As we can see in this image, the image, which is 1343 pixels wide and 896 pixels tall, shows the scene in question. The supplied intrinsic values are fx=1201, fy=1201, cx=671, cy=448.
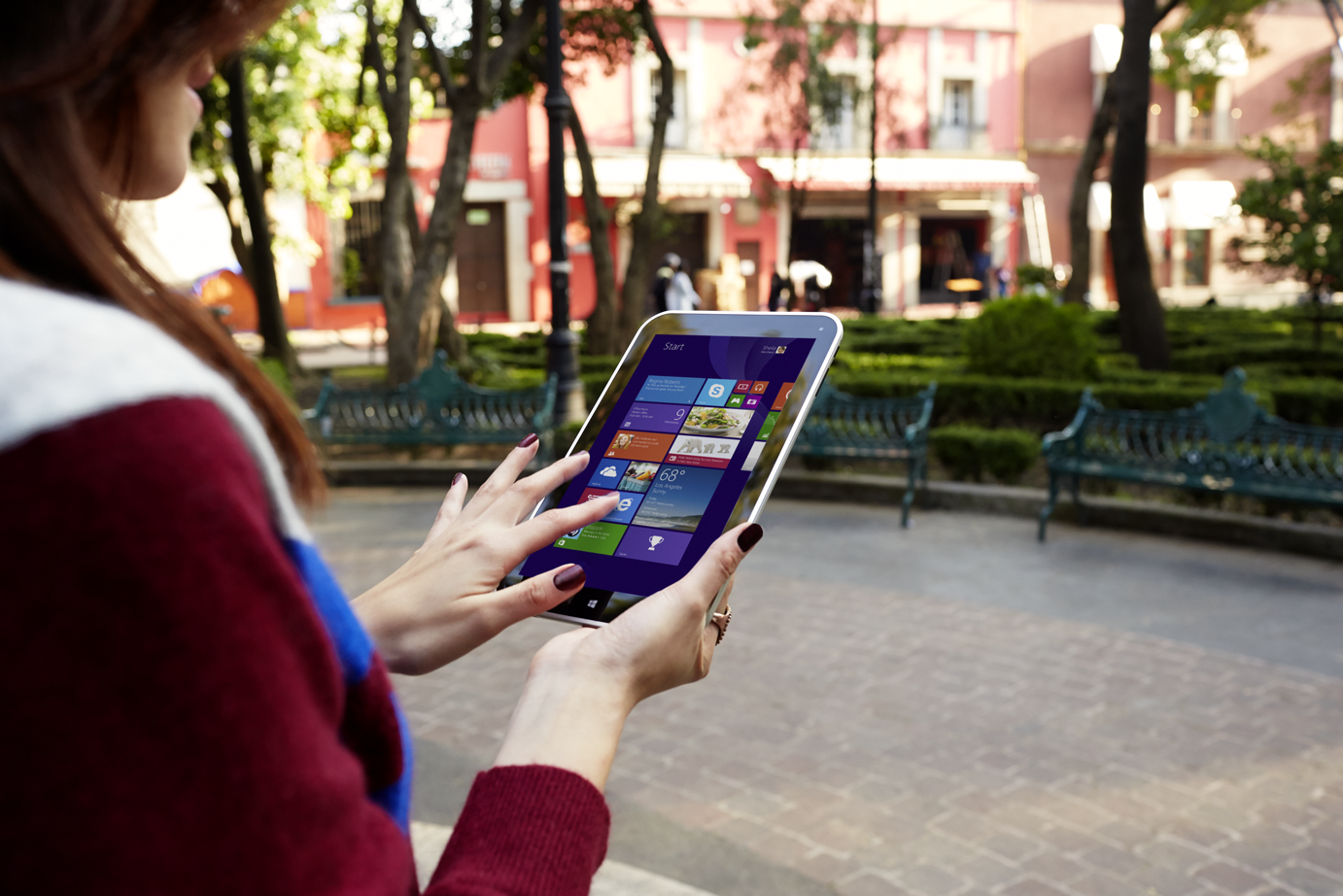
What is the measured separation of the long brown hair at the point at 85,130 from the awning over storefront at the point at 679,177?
30.1m

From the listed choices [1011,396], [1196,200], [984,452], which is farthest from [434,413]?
[1196,200]

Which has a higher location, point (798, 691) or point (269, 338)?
point (269, 338)

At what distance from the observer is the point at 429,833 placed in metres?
3.76

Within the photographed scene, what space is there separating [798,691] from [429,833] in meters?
2.17

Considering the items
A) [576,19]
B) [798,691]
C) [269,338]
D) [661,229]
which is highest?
[576,19]

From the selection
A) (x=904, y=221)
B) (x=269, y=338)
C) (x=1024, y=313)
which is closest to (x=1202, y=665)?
(x=1024, y=313)

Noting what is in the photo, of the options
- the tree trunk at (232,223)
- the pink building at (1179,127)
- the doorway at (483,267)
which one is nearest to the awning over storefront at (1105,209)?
the pink building at (1179,127)

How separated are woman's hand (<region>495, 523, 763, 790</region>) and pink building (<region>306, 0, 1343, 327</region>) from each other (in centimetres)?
2866

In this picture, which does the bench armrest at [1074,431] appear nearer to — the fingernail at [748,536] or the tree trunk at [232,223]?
the fingernail at [748,536]

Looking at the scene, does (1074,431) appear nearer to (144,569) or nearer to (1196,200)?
(144,569)

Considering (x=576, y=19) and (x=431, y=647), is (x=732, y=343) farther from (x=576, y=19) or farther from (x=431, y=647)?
(x=576, y=19)

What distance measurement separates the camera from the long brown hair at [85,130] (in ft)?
2.48

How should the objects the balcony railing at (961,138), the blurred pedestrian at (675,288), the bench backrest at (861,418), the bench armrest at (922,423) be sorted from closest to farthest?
the bench armrest at (922,423)
the bench backrest at (861,418)
the blurred pedestrian at (675,288)
the balcony railing at (961,138)

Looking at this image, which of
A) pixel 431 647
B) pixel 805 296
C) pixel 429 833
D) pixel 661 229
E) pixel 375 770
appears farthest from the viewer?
pixel 805 296
